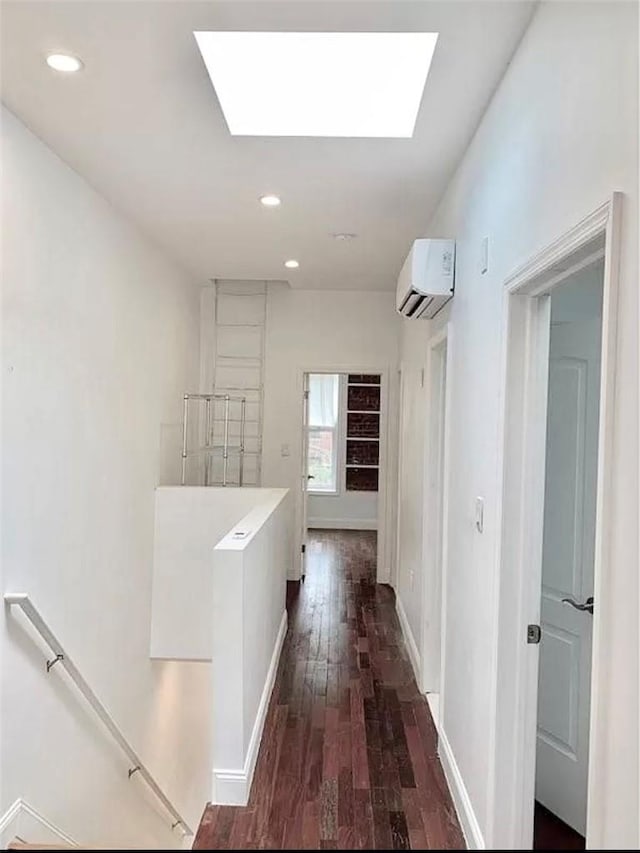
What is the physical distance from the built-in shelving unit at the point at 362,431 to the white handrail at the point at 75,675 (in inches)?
229

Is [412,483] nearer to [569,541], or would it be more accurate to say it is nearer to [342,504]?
[569,541]

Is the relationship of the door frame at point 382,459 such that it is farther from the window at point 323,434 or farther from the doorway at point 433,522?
the window at point 323,434

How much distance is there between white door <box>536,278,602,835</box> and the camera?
8.26 feet

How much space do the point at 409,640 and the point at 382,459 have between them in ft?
6.69

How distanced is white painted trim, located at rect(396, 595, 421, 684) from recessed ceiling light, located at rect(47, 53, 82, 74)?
11.4 feet

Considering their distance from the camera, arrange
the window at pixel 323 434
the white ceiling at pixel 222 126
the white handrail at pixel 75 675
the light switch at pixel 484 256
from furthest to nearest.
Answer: the window at pixel 323 434 → the white handrail at pixel 75 675 → the light switch at pixel 484 256 → the white ceiling at pixel 222 126

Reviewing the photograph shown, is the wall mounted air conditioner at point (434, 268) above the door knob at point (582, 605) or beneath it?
above

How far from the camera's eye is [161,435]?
4.82m

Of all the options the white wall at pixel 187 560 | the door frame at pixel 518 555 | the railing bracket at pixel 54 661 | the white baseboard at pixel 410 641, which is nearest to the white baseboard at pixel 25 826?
the railing bracket at pixel 54 661

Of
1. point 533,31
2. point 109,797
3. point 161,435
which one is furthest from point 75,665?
point 533,31

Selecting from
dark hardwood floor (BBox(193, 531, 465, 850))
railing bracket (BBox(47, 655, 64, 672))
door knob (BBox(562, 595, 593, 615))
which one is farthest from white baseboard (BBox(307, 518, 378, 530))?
door knob (BBox(562, 595, 593, 615))

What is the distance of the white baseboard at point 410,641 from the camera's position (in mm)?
4016

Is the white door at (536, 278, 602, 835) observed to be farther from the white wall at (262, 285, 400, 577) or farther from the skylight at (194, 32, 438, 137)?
the white wall at (262, 285, 400, 577)

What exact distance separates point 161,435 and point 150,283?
1.09 m
